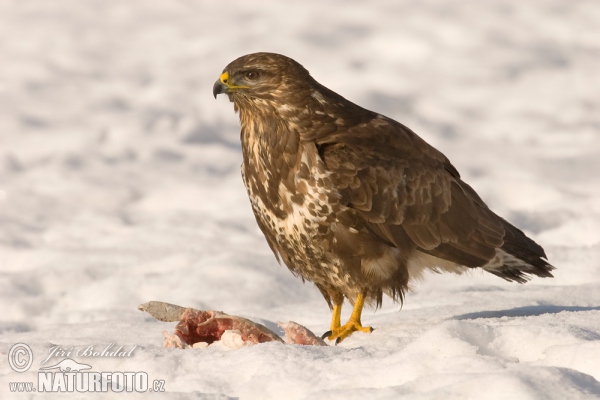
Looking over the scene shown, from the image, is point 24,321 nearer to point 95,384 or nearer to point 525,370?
point 95,384

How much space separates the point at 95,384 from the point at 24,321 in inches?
166

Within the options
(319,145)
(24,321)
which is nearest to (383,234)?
(319,145)

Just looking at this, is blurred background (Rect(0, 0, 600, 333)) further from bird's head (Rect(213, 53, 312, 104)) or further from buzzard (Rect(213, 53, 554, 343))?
bird's head (Rect(213, 53, 312, 104))

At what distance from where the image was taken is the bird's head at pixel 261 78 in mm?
7270

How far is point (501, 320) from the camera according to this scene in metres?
6.79

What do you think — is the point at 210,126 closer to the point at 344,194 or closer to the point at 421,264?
the point at 421,264

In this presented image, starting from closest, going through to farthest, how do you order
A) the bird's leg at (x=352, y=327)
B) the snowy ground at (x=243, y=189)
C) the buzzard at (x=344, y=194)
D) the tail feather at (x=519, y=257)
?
the snowy ground at (x=243, y=189) → the buzzard at (x=344, y=194) → the bird's leg at (x=352, y=327) → the tail feather at (x=519, y=257)

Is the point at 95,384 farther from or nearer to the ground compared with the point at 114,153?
nearer to the ground

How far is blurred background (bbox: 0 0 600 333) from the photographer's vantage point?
10367 millimetres

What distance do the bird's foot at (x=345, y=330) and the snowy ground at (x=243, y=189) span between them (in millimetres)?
171
